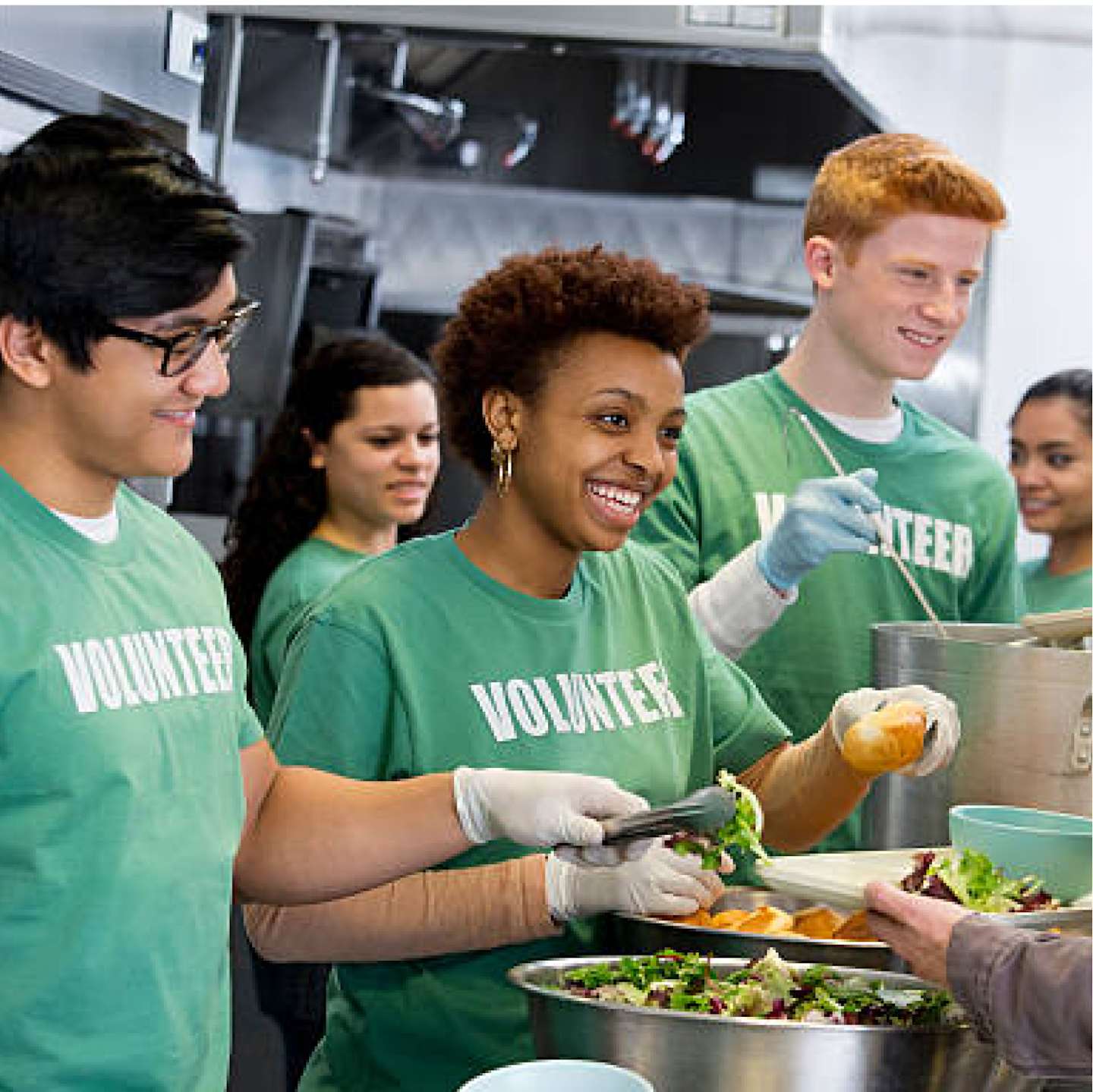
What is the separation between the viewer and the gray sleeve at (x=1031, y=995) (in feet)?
3.68

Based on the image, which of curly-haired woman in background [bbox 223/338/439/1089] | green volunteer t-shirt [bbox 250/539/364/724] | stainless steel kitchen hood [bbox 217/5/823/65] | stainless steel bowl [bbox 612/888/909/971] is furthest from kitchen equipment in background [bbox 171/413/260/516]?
stainless steel bowl [bbox 612/888/909/971]

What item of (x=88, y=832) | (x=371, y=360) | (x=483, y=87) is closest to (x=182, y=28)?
(x=371, y=360)

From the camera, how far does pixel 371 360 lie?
10.7 ft

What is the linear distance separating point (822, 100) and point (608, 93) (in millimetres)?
642

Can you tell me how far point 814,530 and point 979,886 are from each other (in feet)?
2.04

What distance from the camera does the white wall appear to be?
14.8ft

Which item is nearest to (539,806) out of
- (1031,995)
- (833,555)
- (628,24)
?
(1031,995)

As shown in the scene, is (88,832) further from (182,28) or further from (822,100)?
(822,100)

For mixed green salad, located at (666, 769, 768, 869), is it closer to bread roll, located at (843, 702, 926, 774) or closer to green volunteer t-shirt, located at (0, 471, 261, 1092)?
bread roll, located at (843, 702, 926, 774)

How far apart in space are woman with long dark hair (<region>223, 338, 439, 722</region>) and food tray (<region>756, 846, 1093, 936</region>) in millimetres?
1663

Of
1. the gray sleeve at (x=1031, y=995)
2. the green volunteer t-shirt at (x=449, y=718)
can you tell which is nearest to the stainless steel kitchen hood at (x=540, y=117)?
the green volunteer t-shirt at (x=449, y=718)

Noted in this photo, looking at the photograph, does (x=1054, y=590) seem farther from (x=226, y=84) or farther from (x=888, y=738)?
(x=226, y=84)

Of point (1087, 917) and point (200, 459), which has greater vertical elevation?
point (200, 459)

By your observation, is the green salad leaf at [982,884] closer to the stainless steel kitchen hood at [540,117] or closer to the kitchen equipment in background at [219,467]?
the stainless steel kitchen hood at [540,117]
